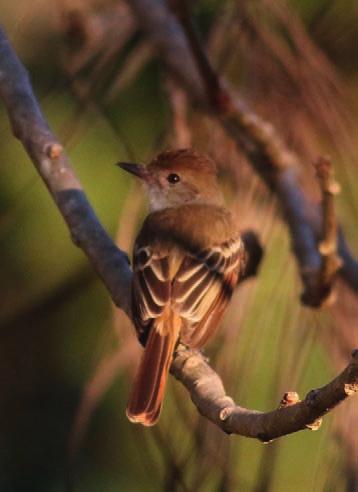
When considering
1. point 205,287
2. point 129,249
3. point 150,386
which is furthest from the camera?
point 129,249

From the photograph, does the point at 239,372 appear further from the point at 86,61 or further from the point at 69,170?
the point at 86,61

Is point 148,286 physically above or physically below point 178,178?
below

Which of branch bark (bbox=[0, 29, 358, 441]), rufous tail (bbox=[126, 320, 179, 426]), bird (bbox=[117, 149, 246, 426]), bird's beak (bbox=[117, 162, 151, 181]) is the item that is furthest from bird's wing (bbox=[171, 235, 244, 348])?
bird's beak (bbox=[117, 162, 151, 181])

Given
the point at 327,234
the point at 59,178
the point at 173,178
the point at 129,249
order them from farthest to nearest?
the point at 173,178 → the point at 129,249 → the point at 327,234 → the point at 59,178

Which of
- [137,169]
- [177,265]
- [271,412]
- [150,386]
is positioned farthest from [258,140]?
[271,412]

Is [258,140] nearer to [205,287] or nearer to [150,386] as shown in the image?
[205,287]

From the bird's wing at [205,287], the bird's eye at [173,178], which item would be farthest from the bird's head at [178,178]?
the bird's wing at [205,287]

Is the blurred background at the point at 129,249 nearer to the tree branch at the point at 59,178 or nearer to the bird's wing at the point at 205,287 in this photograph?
the bird's wing at the point at 205,287
